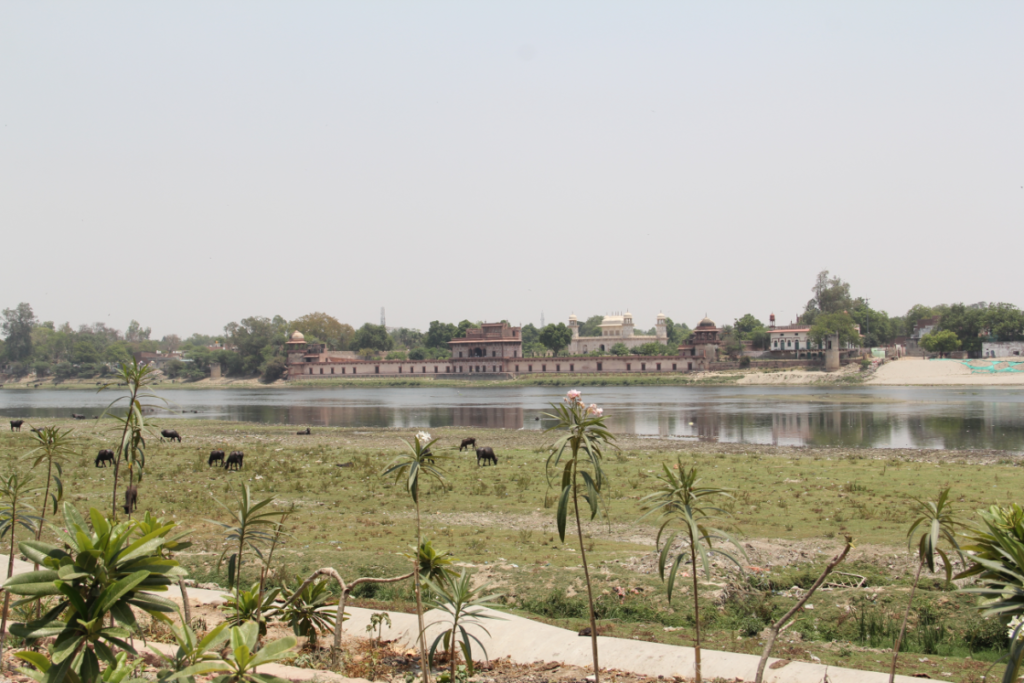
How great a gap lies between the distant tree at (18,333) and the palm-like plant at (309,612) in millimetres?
148700

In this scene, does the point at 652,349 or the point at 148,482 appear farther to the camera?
the point at 652,349

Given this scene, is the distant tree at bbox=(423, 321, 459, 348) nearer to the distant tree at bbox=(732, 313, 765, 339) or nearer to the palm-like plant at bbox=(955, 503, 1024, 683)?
the distant tree at bbox=(732, 313, 765, 339)

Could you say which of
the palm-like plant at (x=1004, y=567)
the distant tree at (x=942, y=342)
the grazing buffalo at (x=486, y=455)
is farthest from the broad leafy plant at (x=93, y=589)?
the distant tree at (x=942, y=342)

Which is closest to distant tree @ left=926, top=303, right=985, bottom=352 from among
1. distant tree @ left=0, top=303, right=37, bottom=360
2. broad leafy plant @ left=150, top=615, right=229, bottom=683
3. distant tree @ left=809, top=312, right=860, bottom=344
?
distant tree @ left=809, top=312, right=860, bottom=344

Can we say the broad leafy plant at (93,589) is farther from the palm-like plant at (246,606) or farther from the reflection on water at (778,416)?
the reflection on water at (778,416)

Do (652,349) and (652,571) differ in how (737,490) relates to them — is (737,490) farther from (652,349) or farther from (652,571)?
(652,349)

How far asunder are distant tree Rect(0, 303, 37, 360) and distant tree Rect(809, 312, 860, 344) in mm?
133318

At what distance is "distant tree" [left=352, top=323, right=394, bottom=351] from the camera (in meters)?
129

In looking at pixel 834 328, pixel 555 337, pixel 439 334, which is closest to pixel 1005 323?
pixel 834 328

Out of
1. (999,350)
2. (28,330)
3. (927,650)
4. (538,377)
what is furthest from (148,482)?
(28,330)

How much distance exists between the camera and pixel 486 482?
A: 60.1 feet

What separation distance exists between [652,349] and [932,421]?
74.8m

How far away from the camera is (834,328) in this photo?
3433 inches

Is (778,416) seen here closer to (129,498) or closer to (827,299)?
(129,498)
